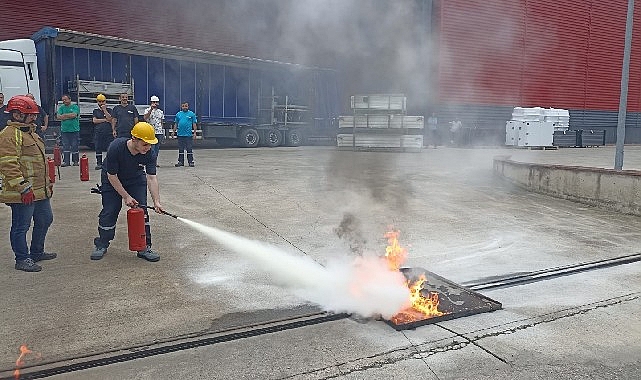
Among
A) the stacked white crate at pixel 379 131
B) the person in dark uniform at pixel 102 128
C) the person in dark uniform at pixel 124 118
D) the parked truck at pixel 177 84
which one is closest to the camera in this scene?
the person in dark uniform at pixel 124 118

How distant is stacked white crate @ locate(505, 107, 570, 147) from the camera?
21672 mm

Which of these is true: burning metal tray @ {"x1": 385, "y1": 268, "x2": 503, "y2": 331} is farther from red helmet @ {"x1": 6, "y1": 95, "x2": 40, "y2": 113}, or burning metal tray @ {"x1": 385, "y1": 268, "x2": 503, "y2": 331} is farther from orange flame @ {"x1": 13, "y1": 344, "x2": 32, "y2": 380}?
red helmet @ {"x1": 6, "y1": 95, "x2": 40, "y2": 113}

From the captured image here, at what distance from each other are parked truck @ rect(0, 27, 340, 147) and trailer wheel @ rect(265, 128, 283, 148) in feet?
0.13

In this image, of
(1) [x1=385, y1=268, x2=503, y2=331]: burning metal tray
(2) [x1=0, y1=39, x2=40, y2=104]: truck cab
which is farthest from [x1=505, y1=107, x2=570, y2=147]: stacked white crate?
(1) [x1=385, y1=268, x2=503, y2=331]: burning metal tray

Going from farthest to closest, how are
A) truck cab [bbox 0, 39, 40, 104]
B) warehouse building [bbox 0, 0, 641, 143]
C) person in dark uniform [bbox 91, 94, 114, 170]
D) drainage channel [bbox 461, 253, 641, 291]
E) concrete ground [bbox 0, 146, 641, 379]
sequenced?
truck cab [bbox 0, 39, 40, 104] → person in dark uniform [bbox 91, 94, 114, 170] → warehouse building [bbox 0, 0, 641, 143] → drainage channel [bbox 461, 253, 641, 291] → concrete ground [bbox 0, 146, 641, 379]

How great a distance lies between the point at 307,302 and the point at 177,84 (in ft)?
47.6

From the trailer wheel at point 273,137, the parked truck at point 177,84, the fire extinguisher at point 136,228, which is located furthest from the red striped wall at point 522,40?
the trailer wheel at point 273,137

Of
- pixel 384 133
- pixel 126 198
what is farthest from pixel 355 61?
pixel 384 133

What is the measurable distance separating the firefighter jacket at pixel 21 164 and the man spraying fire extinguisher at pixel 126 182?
0.56m

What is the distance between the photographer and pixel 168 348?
3.36 meters

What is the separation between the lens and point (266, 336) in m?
3.60

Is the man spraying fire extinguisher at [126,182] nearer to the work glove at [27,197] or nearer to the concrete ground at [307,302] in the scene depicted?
the concrete ground at [307,302]

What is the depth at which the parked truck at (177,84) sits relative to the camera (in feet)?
45.4

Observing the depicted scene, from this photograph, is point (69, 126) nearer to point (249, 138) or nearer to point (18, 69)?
point (18, 69)
